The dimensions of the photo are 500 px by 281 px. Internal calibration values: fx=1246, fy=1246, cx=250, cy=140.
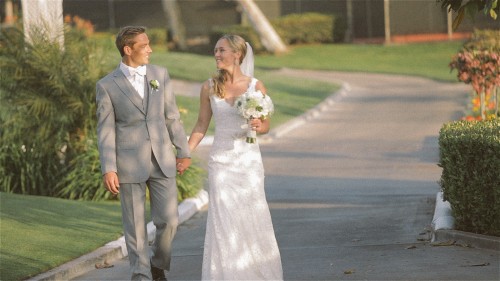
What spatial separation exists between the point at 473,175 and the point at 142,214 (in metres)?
3.21

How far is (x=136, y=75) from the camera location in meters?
9.59

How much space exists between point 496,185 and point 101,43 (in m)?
8.88

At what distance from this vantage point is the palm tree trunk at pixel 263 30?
46531 millimetres

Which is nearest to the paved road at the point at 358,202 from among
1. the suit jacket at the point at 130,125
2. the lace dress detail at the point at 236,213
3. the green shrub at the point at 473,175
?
the green shrub at the point at 473,175

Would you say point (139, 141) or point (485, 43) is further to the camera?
point (485, 43)

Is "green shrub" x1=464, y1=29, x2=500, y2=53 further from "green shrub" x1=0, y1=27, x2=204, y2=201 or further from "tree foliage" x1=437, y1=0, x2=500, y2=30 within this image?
"tree foliage" x1=437, y1=0, x2=500, y2=30

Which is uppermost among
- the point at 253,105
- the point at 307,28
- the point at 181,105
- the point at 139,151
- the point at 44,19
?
the point at 44,19

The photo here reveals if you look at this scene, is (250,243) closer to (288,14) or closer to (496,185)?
(496,185)

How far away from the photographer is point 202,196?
52.1ft

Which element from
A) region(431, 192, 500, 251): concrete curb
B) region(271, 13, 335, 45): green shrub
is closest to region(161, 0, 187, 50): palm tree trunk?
region(271, 13, 335, 45): green shrub

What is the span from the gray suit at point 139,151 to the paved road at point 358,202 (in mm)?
1161

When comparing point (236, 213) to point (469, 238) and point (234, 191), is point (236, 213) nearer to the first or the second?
point (234, 191)

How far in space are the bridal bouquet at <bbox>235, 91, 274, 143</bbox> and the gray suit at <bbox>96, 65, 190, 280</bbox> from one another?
0.62 metres

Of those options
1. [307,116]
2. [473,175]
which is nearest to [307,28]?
[307,116]
